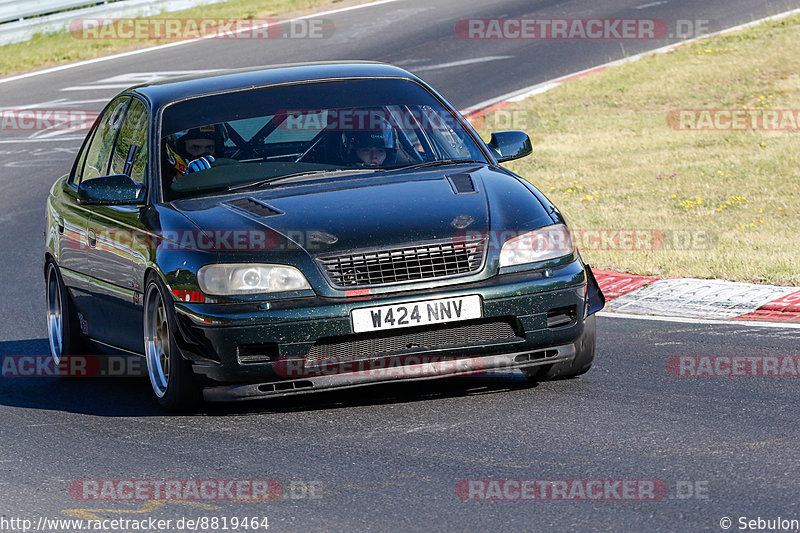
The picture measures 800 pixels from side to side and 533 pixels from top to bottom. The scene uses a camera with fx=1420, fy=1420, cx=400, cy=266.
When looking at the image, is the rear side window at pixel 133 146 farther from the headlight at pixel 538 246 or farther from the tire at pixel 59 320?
the headlight at pixel 538 246

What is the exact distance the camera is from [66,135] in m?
19.2

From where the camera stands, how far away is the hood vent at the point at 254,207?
6.76 m

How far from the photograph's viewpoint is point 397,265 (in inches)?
A: 253

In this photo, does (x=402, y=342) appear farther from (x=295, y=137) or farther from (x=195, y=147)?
(x=195, y=147)

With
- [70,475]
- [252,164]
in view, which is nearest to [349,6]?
[252,164]

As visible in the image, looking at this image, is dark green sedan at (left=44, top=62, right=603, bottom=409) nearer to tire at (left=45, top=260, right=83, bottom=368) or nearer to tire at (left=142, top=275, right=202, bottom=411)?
tire at (left=142, top=275, right=202, bottom=411)

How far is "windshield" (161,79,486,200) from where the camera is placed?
24.5ft

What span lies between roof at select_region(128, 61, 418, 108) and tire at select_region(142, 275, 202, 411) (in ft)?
4.42

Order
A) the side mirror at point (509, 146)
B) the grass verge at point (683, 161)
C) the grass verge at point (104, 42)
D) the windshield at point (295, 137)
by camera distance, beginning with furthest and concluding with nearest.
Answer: the grass verge at point (104, 42)
the grass verge at point (683, 161)
the side mirror at point (509, 146)
the windshield at point (295, 137)

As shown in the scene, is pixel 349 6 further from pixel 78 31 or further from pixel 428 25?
pixel 78 31

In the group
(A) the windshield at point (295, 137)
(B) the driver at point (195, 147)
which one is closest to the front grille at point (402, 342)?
(A) the windshield at point (295, 137)

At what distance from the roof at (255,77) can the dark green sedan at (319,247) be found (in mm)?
24

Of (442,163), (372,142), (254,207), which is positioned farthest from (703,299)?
(254,207)

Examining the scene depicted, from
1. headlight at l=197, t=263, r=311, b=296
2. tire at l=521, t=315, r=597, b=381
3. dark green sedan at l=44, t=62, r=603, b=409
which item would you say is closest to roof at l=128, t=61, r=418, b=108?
dark green sedan at l=44, t=62, r=603, b=409
